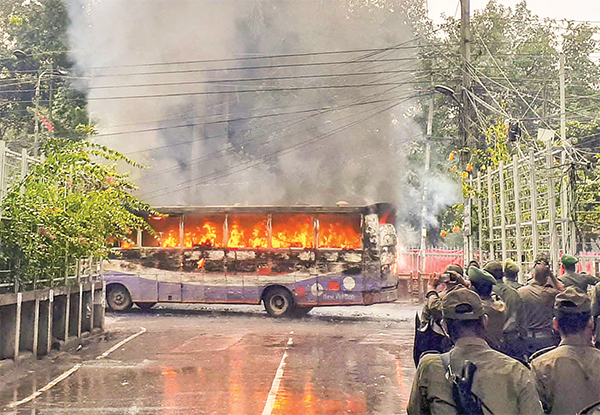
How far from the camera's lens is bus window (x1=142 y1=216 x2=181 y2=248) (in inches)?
862

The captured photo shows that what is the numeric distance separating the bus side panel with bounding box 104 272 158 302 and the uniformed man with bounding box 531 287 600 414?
61.5ft

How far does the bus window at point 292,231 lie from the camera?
21234 millimetres

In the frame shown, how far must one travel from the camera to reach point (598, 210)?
10.3 metres

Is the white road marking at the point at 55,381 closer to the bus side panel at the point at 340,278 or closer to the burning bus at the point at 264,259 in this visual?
the burning bus at the point at 264,259

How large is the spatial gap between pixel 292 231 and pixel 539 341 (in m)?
14.9

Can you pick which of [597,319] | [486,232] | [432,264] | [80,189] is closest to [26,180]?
[80,189]

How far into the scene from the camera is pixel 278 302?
69.5 feet

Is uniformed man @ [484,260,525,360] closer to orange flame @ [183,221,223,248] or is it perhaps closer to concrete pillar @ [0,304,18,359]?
concrete pillar @ [0,304,18,359]

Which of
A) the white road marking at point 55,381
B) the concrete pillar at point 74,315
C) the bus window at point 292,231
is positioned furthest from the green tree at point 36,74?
the white road marking at point 55,381

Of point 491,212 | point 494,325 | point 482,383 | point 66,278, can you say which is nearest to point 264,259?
point 66,278

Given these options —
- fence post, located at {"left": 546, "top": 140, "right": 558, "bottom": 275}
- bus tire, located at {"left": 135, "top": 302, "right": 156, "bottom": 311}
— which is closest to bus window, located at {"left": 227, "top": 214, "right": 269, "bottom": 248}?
bus tire, located at {"left": 135, "top": 302, "right": 156, "bottom": 311}

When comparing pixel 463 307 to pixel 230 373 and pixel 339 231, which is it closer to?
pixel 230 373

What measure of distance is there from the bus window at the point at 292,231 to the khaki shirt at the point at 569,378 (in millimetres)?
17495

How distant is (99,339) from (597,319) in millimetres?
11666
